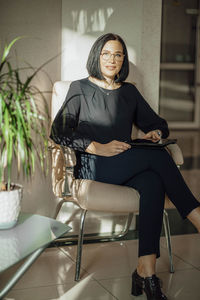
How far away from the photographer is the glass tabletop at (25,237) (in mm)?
1691

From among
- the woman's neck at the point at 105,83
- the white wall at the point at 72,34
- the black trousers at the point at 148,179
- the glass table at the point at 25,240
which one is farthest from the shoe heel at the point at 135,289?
the woman's neck at the point at 105,83

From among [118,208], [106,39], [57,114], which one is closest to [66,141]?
[57,114]

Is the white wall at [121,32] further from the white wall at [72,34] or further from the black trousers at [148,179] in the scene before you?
the black trousers at [148,179]

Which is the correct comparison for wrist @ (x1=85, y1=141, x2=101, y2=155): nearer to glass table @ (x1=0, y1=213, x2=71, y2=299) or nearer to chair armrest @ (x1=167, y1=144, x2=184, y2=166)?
chair armrest @ (x1=167, y1=144, x2=184, y2=166)

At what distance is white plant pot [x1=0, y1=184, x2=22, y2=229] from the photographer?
187 centimetres

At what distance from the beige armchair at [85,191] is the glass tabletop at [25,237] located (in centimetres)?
48

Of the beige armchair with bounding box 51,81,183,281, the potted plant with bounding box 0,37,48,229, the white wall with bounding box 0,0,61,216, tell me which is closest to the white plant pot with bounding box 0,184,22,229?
the potted plant with bounding box 0,37,48,229

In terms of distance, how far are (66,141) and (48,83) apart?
1.78 feet

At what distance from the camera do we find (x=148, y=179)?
2.50 m

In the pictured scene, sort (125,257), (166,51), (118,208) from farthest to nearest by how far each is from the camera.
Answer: (166,51) → (125,257) → (118,208)

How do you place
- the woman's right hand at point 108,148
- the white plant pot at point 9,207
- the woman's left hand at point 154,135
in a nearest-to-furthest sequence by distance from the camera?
the white plant pot at point 9,207 < the woman's right hand at point 108,148 < the woman's left hand at point 154,135

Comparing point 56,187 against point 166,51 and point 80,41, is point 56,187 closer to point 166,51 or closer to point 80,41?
point 80,41

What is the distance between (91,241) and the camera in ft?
10.4

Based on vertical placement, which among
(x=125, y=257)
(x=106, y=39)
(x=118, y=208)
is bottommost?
(x=125, y=257)
